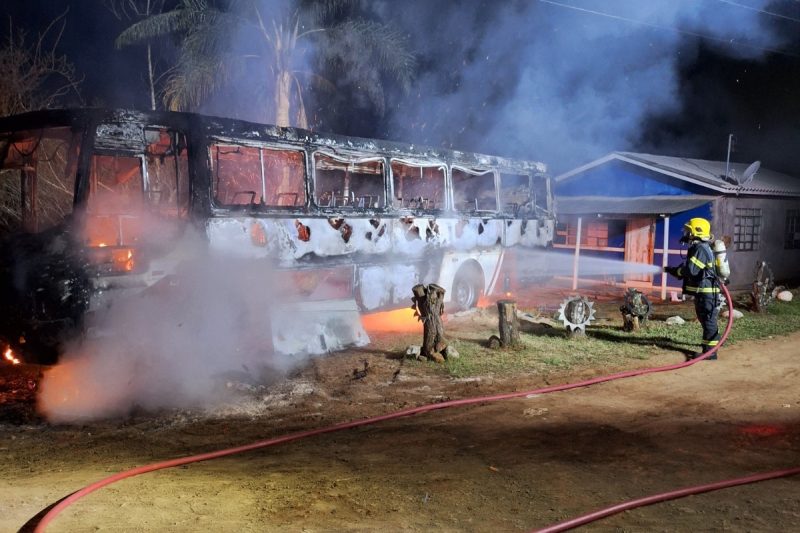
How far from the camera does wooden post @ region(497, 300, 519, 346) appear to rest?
9.09 metres

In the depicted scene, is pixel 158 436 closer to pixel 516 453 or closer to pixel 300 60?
pixel 516 453

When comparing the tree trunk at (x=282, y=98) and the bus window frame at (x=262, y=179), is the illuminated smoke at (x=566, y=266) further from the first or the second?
the tree trunk at (x=282, y=98)

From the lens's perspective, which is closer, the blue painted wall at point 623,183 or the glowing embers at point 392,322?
the glowing embers at point 392,322

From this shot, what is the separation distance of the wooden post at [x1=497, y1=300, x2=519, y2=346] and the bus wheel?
9.77 feet

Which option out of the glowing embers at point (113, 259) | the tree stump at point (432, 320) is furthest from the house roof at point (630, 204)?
the glowing embers at point (113, 259)

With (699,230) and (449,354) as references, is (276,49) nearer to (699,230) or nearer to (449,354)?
(449,354)

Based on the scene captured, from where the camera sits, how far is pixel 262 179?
28.1 ft

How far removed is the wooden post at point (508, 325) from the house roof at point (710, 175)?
9.63 meters

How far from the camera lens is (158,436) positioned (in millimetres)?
5605

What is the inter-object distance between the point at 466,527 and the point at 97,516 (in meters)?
2.27

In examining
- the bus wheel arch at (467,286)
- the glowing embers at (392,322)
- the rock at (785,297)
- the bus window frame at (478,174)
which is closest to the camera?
the glowing embers at (392,322)

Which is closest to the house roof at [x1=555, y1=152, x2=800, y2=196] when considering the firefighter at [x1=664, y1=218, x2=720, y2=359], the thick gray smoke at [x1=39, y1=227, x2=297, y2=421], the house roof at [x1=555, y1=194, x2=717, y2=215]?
the house roof at [x1=555, y1=194, x2=717, y2=215]

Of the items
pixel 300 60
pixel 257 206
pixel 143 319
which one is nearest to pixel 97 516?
pixel 143 319

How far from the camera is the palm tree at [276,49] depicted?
55.1 feet
